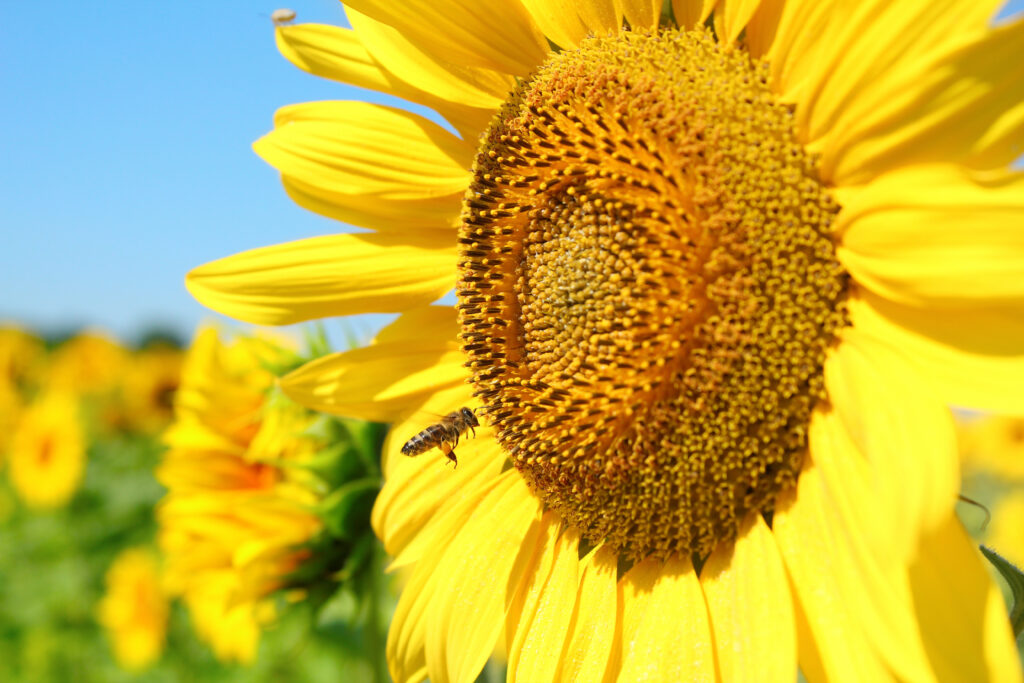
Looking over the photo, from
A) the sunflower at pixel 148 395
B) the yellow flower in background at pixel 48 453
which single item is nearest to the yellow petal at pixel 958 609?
the yellow flower in background at pixel 48 453

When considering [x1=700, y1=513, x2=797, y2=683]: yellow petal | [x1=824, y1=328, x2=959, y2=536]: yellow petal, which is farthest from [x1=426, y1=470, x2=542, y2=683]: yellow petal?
[x1=824, y1=328, x2=959, y2=536]: yellow petal

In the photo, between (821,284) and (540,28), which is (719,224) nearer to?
(821,284)

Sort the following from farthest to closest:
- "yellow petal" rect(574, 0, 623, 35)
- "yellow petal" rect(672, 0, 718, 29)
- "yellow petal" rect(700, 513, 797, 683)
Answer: "yellow petal" rect(574, 0, 623, 35) < "yellow petal" rect(672, 0, 718, 29) < "yellow petal" rect(700, 513, 797, 683)

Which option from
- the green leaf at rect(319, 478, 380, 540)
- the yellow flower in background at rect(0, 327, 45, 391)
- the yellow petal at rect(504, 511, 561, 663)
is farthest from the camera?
the yellow flower in background at rect(0, 327, 45, 391)

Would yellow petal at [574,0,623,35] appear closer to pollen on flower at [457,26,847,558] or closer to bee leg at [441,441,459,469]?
pollen on flower at [457,26,847,558]

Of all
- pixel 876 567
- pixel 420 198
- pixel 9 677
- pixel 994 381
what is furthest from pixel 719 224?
pixel 9 677

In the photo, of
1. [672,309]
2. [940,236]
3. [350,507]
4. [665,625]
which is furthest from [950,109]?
[350,507]

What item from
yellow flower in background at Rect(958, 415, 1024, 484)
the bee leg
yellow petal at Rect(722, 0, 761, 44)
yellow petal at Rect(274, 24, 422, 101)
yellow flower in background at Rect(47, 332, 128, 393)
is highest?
yellow flower in background at Rect(47, 332, 128, 393)
